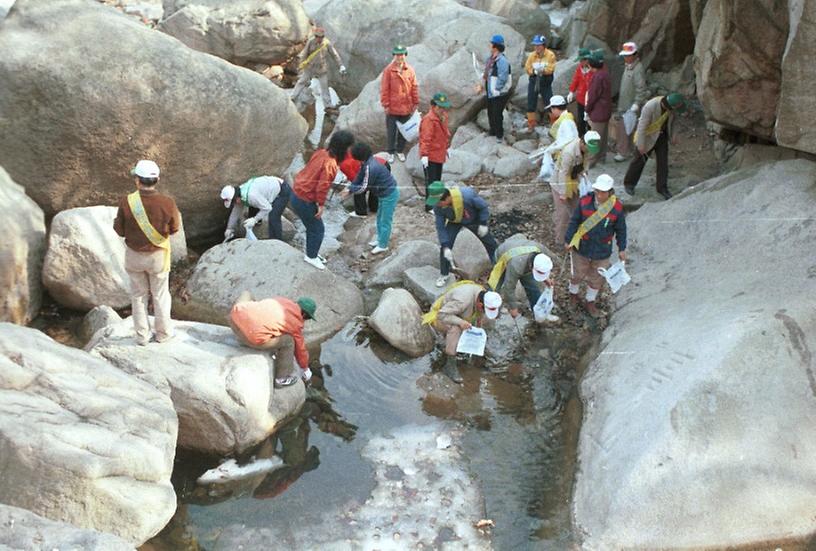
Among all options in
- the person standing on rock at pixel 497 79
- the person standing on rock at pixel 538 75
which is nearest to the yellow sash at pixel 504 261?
the person standing on rock at pixel 497 79

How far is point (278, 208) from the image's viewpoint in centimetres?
1083

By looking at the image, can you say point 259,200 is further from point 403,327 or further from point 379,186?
point 403,327

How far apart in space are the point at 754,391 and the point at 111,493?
5.07 m

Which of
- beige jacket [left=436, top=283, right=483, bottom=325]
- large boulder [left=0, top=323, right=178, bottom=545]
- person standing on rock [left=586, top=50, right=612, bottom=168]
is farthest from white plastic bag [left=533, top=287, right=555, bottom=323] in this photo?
large boulder [left=0, top=323, right=178, bottom=545]

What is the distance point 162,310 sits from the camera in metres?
7.80

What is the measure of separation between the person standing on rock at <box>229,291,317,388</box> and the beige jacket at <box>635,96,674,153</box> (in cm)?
525

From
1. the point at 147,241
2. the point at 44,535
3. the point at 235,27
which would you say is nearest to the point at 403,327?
the point at 147,241

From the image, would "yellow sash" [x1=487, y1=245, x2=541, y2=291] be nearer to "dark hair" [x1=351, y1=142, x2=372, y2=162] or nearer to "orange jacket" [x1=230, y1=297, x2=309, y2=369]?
"orange jacket" [x1=230, y1=297, x2=309, y2=369]

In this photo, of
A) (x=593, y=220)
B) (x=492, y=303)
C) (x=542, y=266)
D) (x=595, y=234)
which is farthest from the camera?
(x=595, y=234)

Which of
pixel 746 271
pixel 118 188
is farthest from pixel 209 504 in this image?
pixel 746 271

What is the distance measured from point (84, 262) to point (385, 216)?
3.69 m

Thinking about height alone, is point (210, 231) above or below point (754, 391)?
below

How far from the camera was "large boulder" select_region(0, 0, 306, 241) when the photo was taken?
9406 millimetres

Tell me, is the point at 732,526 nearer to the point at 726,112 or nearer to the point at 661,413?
the point at 661,413
